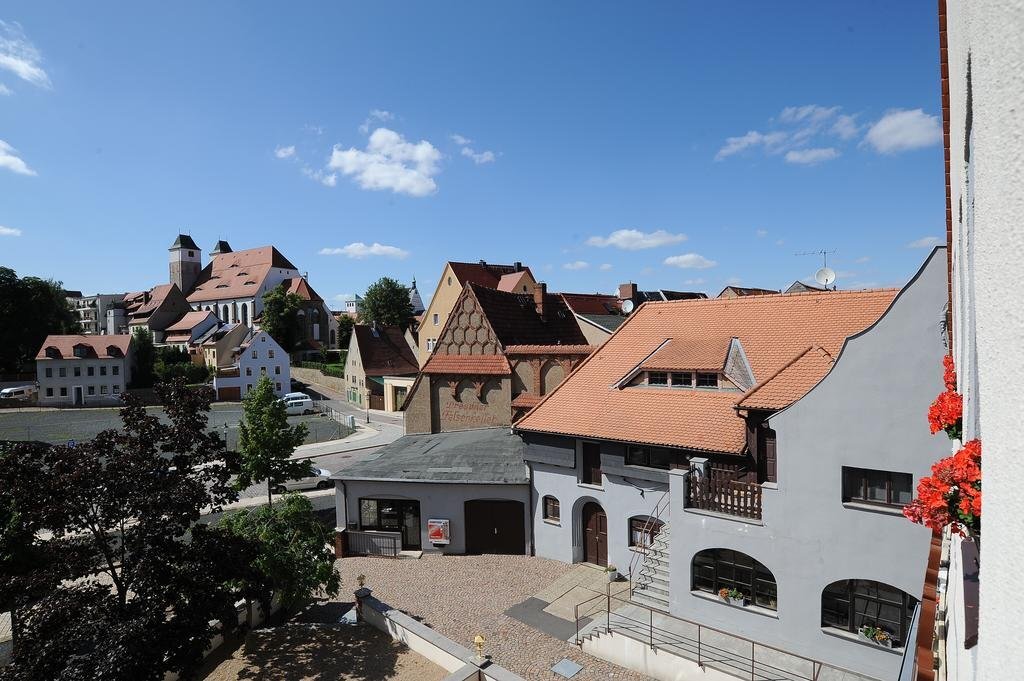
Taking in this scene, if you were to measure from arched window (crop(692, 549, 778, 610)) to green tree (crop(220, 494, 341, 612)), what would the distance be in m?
10.1

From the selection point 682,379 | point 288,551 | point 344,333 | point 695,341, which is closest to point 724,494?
point 682,379

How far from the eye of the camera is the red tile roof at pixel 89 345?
62.0m

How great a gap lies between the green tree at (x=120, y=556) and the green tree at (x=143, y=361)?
212ft

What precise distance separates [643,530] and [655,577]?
139cm

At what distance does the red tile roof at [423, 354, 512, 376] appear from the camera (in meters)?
26.6

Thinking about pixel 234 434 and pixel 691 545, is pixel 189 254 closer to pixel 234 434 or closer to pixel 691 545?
pixel 234 434

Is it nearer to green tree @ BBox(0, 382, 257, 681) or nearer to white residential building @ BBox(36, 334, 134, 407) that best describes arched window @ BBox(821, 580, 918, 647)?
green tree @ BBox(0, 382, 257, 681)

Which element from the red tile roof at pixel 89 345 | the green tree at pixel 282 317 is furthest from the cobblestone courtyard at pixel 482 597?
the green tree at pixel 282 317

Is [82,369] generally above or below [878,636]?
above

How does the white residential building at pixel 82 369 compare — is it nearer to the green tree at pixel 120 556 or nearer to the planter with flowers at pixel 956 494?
the green tree at pixel 120 556

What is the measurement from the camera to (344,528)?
2238 cm

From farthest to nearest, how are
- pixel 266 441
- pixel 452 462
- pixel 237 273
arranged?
pixel 237 273 → pixel 452 462 → pixel 266 441

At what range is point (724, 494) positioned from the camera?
48.2 feet

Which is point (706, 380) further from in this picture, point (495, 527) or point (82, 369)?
point (82, 369)
